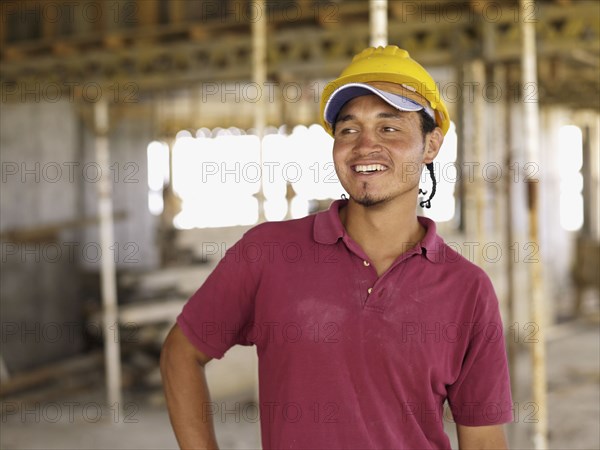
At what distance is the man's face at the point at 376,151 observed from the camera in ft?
7.30

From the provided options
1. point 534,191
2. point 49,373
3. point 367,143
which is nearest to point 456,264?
point 367,143

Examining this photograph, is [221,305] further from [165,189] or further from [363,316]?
[165,189]

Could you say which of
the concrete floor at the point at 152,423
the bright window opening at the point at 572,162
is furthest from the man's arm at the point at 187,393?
the bright window opening at the point at 572,162

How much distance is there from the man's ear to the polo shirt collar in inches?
9.2

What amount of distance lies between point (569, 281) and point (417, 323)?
16.0 m

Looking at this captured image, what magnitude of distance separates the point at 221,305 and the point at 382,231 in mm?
544

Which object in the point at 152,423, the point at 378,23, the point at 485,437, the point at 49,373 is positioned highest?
the point at 378,23

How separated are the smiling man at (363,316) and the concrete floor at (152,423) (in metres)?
4.87

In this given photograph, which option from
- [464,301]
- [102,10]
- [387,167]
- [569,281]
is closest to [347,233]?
[387,167]

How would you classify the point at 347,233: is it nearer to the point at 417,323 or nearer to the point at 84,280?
the point at 417,323

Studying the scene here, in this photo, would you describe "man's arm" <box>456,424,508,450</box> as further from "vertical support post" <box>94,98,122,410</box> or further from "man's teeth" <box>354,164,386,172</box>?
"vertical support post" <box>94,98,122,410</box>

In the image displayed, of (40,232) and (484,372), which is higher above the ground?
(40,232)

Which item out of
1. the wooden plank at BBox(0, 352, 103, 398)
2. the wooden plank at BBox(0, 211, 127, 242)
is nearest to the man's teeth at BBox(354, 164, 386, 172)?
the wooden plank at BBox(0, 352, 103, 398)

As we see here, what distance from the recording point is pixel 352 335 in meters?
2.11
